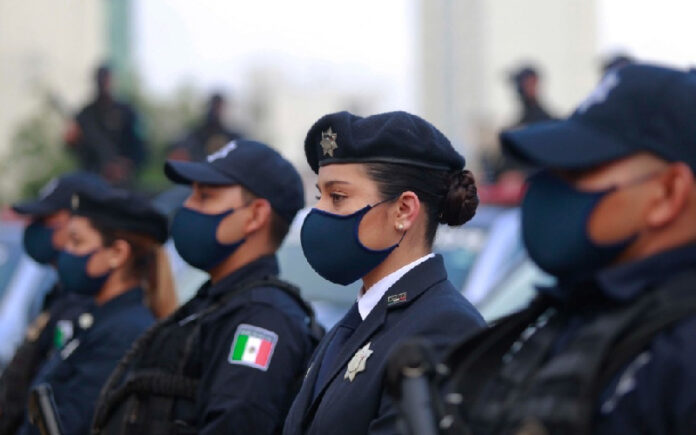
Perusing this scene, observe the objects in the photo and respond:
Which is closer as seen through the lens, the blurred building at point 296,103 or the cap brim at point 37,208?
the cap brim at point 37,208

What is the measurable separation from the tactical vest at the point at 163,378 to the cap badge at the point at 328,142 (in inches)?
31.2

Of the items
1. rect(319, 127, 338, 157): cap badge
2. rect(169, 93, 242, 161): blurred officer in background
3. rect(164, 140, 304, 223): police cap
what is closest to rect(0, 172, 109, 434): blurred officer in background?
rect(164, 140, 304, 223): police cap

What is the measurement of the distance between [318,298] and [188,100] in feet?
63.1

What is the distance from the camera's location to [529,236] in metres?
2.45

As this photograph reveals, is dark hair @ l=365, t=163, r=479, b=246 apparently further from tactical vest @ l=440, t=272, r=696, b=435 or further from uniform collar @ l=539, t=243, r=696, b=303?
uniform collar @ l=539, t=243, r=696, b=303

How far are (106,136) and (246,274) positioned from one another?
824cm

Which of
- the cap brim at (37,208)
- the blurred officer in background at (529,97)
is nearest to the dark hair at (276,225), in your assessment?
the cap brim at (37,208)

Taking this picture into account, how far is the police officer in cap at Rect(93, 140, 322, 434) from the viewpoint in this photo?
12.1 feet

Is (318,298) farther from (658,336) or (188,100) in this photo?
(188,100)

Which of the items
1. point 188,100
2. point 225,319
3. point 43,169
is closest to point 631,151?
point 225,319

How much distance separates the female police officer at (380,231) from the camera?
10.4 ft

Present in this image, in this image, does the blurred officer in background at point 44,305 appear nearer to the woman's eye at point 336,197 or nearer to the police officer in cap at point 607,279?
the woman's eye at point 336,197

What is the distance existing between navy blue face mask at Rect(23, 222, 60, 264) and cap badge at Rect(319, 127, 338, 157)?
2.91 m

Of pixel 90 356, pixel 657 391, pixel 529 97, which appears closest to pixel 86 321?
pixel 90 356
